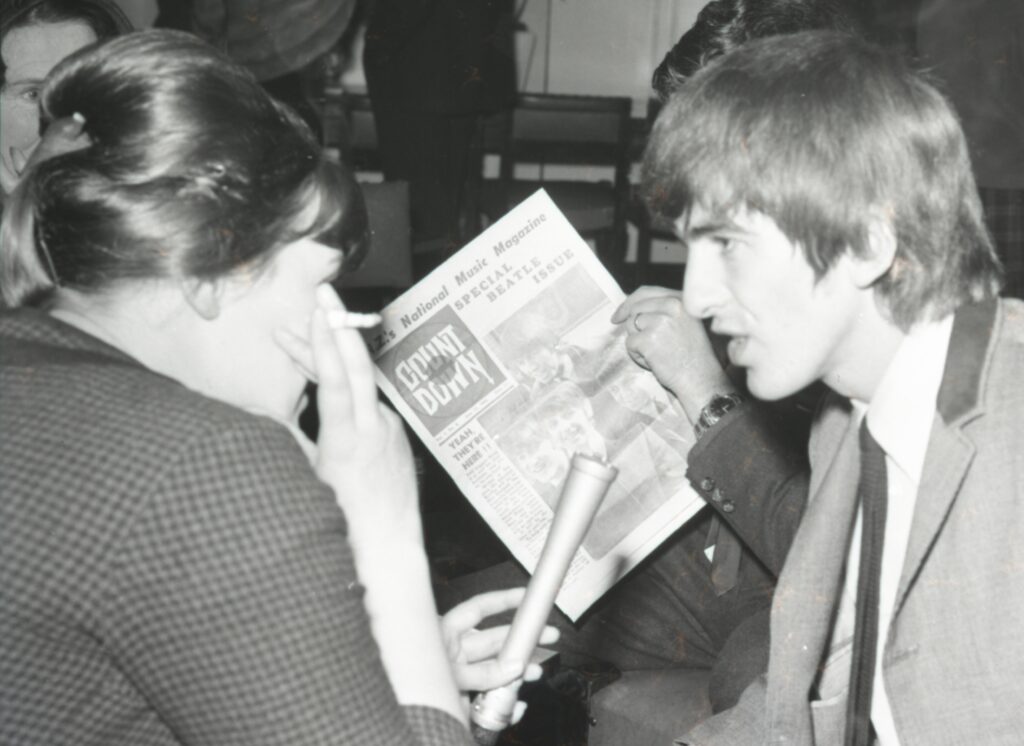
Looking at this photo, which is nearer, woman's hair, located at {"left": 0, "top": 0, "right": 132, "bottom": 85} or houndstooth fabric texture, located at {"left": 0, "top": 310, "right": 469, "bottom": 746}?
houndstooth fabric texture, located at {"left": 0, "top": 310, "right": 469, "bottom": 746}

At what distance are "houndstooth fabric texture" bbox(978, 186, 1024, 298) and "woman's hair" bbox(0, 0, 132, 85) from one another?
2.05 m

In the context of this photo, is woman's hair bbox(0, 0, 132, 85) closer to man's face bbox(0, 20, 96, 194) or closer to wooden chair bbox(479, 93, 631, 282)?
man's face bbox(0, 20, 96, 194)

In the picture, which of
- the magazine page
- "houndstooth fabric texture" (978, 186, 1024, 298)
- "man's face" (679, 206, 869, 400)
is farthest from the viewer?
"houndstooth fabric texture" (978, 186, 1024, 298)

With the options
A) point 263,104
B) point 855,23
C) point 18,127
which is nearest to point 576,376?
point 263,104

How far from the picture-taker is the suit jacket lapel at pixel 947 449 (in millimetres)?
956

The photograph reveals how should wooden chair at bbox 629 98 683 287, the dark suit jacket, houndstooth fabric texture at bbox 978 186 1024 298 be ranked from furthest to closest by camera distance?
wooden chair at bbox 629 98 683 287
houndstooth fabric texture at bbox 978 186 1024 298
the dark suit jacket

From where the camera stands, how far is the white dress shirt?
1.04 m

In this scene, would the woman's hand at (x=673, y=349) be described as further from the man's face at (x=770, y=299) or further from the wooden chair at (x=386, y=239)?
the wooden chair at (x=386, y=239)

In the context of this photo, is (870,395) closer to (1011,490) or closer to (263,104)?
(1011,490)

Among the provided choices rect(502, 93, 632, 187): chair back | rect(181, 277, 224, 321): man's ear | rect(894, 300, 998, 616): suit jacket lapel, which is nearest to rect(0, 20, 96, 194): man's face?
rect(181, 277, 224, 321): man's ear

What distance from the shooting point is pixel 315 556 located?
0.69m

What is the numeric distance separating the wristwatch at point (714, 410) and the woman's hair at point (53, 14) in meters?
0.98

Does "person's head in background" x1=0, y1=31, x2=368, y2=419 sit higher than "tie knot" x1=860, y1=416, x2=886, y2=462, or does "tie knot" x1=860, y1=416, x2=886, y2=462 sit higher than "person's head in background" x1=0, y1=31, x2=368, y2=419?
"person's head in background" x1=0, y1=31, x2=368, y2=419

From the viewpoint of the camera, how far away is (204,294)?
836 millimetres
